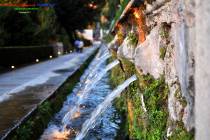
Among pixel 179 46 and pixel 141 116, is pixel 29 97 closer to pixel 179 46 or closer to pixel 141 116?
pixel 141 116

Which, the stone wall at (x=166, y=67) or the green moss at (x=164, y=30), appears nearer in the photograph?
the stone wall at (x=166, y=67)

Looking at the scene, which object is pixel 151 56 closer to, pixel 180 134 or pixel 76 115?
pixel 180 134

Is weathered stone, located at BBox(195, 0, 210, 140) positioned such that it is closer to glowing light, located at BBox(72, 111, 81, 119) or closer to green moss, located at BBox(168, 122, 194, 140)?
green moss, located at BBox(168, 122, 194, 140)

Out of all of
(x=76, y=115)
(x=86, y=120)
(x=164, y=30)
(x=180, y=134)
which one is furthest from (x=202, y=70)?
(x=76, y=115)

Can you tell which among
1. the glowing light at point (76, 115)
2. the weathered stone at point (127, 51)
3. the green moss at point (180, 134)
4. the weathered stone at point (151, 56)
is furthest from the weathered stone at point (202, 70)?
the glowing light at point (76, 115)

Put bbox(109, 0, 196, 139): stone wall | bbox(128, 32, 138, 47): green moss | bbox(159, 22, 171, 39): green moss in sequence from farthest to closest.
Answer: bbox(128, 32, 138, 47): green moss < bbox(159, 22, 171, 39): green moss < bbox(109, 0, 196, 139): stone wall

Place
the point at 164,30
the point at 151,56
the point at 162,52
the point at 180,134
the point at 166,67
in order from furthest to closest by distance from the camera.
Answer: the point at 151,56 < the point at 162,52 < the point at 164,30 < the point at 166,67 < the point at 180,134

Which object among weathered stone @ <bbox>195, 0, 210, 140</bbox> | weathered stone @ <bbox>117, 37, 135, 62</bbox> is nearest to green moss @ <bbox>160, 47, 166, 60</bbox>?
weathered stone @ <bbox>117, 37, 135, 62</bbox>

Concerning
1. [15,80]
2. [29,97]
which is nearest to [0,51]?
[15,80]

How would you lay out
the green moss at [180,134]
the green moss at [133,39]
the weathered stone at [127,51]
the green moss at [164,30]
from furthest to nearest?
the green moss at [133,39], the weathered stone at [127,51], the green moss at [164,30], the green moss at [180,134]

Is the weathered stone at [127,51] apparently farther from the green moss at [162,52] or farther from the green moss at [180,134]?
the green moss at [180,134]

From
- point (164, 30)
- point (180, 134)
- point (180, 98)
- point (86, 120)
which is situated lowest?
point (86, 120)

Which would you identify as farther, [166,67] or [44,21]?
[44,21]

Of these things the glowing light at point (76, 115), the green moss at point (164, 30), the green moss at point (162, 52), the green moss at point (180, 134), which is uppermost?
the green moss at point (164, 30)
